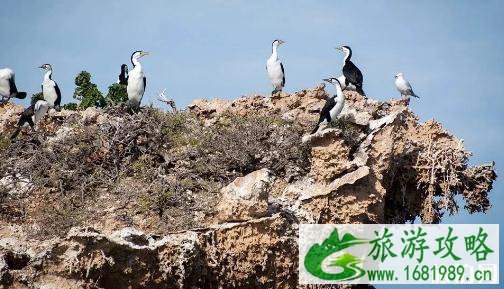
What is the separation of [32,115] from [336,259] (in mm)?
6739

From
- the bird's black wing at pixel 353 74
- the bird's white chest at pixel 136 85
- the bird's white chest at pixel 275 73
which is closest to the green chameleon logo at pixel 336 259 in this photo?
the bird's black wing at pixel 353 74

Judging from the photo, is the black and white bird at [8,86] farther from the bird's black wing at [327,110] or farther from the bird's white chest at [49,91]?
the bird's black wing at [327,110]

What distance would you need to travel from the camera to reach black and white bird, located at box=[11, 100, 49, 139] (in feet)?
57.5

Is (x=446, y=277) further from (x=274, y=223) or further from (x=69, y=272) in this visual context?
(x=69, y=272)

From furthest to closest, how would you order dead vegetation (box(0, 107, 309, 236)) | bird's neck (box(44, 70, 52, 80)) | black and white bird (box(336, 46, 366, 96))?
1. bird's neck (box(44, 70, 52, 80))
2. black and white bird (box(336, 46, 366, 96))
3. dead vegetation (box(0, 107, 309, 236))

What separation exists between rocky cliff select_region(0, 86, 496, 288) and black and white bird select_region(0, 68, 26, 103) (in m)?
3.39

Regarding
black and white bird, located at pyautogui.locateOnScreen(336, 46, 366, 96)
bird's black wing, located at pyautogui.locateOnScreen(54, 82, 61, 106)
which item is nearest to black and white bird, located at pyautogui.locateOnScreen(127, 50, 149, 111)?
bird's black wing, located at pyautogui.locateOnScreen(54, 82, 61, 106)

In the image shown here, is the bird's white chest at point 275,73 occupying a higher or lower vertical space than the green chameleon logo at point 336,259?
higher

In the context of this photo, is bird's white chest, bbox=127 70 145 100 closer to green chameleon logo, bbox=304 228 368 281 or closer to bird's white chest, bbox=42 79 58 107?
bird's white chest, bbox=42 79 58 107

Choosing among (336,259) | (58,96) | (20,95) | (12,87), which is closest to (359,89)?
(336,259)

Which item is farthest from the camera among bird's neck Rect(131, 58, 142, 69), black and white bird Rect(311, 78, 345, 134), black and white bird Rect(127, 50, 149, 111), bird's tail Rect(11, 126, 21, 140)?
bird's neck Rect(131, 58, 142, 69)

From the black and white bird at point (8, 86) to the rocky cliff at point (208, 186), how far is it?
3.39m

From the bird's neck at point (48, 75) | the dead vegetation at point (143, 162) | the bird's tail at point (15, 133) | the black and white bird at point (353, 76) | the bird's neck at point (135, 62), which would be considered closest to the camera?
the dead vegetation at point (143, 162)

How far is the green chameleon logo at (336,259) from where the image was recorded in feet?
47.5
